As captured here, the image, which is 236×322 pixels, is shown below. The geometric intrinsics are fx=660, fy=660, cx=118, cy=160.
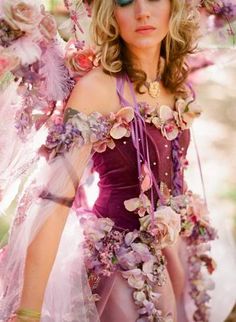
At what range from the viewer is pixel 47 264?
3.96ft

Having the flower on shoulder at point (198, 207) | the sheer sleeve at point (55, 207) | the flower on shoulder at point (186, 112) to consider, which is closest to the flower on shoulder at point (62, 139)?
the sheer sleeve at point (55, 207)

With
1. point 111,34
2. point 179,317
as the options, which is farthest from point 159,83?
point 179,317

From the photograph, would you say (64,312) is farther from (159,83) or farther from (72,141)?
(159,83)

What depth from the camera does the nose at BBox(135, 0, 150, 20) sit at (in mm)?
1270

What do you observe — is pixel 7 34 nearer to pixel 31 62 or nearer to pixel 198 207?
pixel 31 62

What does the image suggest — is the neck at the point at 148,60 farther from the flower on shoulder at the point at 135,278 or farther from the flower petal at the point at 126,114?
the flower on shoulder at the point at 135,278

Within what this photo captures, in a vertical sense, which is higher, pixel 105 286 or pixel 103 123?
pixel 103 123

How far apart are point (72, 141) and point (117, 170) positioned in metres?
0.13

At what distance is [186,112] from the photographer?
1.38 metres

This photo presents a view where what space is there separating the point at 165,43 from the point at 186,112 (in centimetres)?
15

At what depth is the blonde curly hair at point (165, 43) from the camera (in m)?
1.30

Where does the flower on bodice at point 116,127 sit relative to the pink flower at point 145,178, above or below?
above

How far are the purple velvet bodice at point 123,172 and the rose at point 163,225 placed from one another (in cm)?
3

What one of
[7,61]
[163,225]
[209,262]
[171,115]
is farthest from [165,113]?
[209,262]
